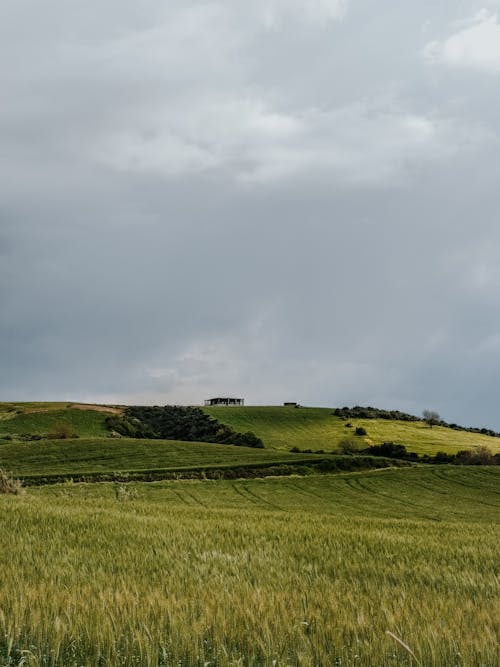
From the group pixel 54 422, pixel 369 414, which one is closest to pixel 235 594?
pixel 54 422

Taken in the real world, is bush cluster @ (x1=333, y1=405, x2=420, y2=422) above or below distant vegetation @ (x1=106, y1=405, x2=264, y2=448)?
above

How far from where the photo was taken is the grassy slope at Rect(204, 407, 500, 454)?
11062cm

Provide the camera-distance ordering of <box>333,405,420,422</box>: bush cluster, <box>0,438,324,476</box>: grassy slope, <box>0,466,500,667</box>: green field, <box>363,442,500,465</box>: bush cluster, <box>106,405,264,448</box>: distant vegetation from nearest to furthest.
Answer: <box>0,466,500,667</box>: green field
<box>0,438,324,476</box>: grassy slope
<box>363,442,500,465</box>: bush cluster
<box>106,405,264,448</box>: distant vegetation
<box>333,405,420,422</box>: bush cluster

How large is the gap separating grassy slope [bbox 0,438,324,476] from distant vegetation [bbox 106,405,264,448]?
23648 millimetres

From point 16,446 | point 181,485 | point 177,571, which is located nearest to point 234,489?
point 181,485

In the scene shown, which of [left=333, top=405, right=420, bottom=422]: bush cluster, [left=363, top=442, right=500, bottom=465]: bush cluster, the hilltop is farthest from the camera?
[left=333, top=405, right=420, bottom=422]: bush cluster

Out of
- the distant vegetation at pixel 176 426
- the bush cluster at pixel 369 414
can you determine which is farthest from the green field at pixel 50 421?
the bush cluster at pixel 369 414

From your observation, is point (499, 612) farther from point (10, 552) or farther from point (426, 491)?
point (426, 491)

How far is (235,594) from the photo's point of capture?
19.7 ft

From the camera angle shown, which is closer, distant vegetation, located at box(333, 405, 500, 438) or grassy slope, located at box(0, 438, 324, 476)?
grassy slope, located at box(0, 438, 324, 476)

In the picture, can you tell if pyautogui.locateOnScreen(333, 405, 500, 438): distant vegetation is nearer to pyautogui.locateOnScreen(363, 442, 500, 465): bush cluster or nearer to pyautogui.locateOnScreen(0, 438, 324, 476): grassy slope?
pyautogui.locateOnScreen(363, 442, 500, 465): bush cluster

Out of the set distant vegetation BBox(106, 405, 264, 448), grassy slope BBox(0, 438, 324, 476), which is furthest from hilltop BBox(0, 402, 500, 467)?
grassy slope BBox(0, 438, 324, 476)

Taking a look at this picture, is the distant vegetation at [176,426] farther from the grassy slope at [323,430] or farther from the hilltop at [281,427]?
the grassy slope at [323,430]

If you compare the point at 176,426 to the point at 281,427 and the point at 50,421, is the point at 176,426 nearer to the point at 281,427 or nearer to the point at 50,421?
the point at 281,427
